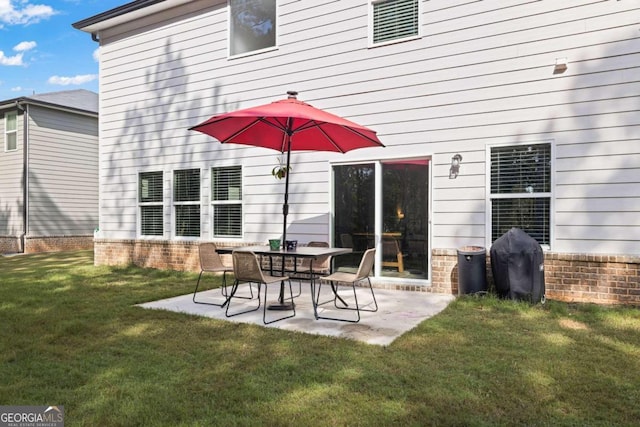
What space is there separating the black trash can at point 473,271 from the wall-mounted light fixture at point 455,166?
3.70ft

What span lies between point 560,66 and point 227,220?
5.92 metres

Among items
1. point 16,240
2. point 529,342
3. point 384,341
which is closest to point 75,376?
point 384,341

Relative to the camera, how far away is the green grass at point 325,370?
2576 mm

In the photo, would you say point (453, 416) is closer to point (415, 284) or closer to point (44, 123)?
point (415, 284)

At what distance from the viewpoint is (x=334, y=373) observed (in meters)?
3.17

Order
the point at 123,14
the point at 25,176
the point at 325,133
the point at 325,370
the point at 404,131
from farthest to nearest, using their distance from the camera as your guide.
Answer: the point at 25,176 → the point at 123,14 → the point at 404,131 → the point at 325,133 → the point at 325,370

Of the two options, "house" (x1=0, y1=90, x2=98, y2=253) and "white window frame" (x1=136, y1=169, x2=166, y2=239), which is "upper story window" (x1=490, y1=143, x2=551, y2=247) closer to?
"white window frame" (x1=136, y1=169, x2=166, y2=239)

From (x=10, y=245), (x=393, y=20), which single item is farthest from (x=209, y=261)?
(x=10, y=245)

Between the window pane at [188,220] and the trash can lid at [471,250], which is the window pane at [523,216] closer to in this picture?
the trash can lid at [471,250]

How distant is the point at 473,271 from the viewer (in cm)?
576

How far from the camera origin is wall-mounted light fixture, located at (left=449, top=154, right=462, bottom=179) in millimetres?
6234

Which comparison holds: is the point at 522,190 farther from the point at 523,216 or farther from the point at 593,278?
the point at 593,278

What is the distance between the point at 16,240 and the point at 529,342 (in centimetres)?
1532

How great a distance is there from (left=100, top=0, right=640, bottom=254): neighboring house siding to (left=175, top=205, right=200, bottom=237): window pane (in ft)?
0.91
